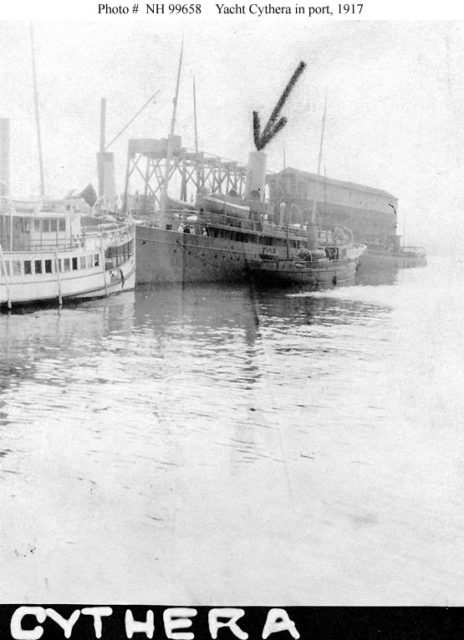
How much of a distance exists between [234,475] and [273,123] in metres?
9.96

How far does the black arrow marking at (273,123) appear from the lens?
13642 millimetres

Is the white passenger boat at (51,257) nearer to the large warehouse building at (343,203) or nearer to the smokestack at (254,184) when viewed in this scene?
the smokestack at (254,184)

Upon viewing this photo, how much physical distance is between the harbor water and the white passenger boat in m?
10.7

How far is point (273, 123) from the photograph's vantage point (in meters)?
15.7

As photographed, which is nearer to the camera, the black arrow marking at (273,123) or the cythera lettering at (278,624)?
the cythera lettering at (278,624)

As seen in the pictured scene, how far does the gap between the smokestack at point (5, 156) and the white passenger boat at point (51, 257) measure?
184 centimetres

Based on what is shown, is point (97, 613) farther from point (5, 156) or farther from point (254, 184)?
point (254, 184)

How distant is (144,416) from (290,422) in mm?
2716

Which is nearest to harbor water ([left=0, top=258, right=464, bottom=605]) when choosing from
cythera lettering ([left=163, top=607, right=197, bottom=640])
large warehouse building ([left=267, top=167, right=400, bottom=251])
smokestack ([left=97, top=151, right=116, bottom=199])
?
cythera lettering ([left=163, top=607, right=197, bottom=640])

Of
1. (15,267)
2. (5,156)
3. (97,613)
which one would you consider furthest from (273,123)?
(15,267)

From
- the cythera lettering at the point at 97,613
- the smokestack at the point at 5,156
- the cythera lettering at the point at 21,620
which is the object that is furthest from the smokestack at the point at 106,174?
the cythera lettering at the point at 97,613

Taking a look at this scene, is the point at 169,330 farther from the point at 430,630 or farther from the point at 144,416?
the point at 430,630

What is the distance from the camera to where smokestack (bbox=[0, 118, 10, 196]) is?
1619 centimetres

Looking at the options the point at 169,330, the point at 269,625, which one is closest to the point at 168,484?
the point at 269,625
